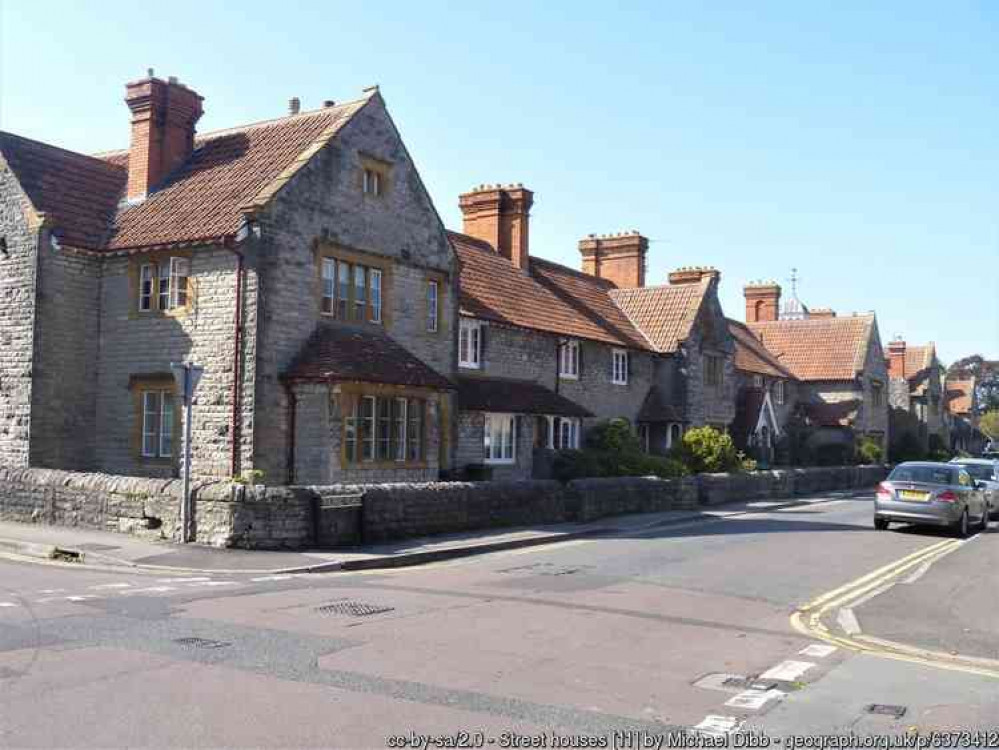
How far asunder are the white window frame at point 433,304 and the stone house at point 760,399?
2117 cm

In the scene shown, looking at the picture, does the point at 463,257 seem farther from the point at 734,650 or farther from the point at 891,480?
the point at 734,650

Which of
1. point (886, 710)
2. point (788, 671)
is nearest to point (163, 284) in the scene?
point (788, 671)

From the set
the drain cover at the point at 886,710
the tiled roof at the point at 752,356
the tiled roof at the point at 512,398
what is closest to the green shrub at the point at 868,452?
the tiled roof at the point at 752,356

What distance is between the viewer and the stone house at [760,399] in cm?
4516

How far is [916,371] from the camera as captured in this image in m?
71.3

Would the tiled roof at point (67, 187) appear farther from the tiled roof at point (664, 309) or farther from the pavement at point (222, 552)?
the tiled roof at point (664, 309)

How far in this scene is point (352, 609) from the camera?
1138 centimetres

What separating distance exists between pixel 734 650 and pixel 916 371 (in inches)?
2646

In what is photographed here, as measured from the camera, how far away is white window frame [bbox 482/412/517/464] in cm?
2875

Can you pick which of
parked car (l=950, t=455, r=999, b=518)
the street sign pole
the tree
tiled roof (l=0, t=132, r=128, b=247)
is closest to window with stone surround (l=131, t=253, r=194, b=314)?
tiled roof (l=0, t=132, r=128, b=247)

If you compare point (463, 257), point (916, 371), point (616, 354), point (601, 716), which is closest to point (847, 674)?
point (601, 716)

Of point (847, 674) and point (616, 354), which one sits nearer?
point (847, 674)

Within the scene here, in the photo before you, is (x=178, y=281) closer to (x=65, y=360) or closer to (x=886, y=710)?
(x=65, y=360)

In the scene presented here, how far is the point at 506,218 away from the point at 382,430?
49.8ft
